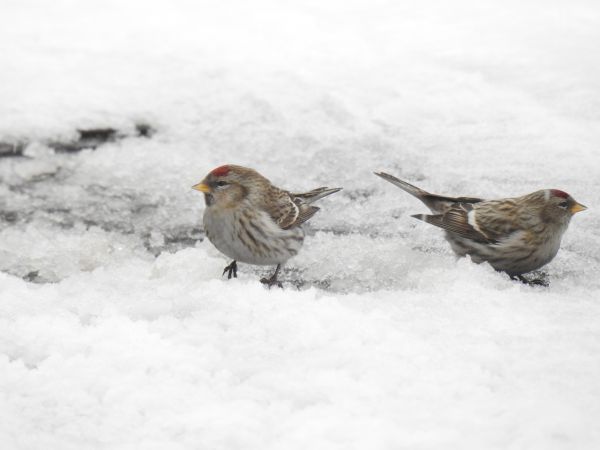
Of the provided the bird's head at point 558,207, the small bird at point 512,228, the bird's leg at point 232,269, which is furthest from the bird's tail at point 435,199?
the bird's leg at point 232,269

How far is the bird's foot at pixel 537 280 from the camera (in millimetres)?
4301

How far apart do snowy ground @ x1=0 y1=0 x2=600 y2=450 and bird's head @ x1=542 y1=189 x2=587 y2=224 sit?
1.14 feet

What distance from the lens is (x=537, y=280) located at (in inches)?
171

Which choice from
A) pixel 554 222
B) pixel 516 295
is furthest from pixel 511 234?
pixel 516 295

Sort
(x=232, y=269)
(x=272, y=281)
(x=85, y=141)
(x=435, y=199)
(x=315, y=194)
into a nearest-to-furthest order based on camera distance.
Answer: (x=272, y=281) → (x=232, y=269) → (x=435, y=199) → (x=315, y=194) → (x=85, y=141)

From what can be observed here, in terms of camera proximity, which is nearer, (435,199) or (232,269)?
(232,269)

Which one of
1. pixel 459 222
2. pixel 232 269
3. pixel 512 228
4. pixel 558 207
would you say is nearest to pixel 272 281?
pixel 232 269

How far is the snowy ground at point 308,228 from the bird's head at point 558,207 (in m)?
0.35

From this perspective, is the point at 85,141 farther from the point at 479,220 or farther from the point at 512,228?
the point at 512,228

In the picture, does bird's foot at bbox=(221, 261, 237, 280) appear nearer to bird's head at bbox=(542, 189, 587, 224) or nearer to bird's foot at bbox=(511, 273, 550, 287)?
bird's foot at bbox=(511, 273, 550, 287)

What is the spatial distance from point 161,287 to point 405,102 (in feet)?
10.6

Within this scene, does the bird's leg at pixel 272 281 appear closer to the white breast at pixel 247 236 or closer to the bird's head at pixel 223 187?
the white breast at pixel 247 236

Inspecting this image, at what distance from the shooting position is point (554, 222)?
4.29m

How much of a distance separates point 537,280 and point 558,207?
43 centimetres
